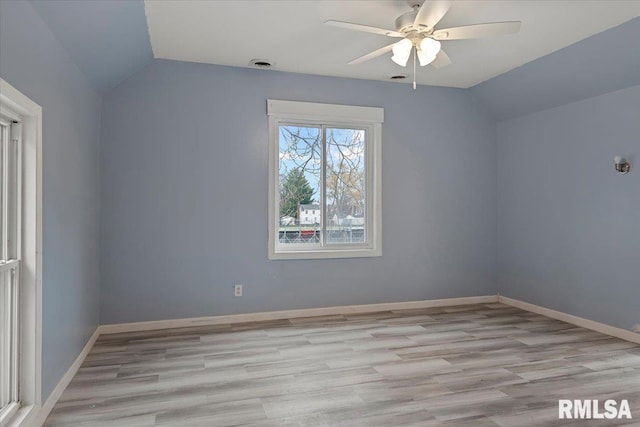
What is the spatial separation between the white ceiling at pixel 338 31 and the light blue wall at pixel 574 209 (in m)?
0.76

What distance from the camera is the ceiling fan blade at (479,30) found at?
8.59ft

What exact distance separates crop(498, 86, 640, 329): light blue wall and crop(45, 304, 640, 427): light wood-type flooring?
42 cm

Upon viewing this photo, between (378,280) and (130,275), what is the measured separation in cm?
252

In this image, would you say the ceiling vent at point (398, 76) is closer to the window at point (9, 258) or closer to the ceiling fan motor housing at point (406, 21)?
the ceiling fan motor housing at point (406, 21)

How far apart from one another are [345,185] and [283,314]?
5.04 feet

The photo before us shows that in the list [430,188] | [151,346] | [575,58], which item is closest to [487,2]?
[575,58]

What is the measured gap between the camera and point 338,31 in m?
3.41

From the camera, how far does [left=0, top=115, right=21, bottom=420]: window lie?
217 cm

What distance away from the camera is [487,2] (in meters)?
2.88

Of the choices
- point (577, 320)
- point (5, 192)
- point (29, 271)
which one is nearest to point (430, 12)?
point (5, 192)

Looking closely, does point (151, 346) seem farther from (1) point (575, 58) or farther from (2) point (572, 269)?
(1) point (575, 58)

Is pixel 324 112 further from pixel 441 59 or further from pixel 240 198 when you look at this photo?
pixel 441 59

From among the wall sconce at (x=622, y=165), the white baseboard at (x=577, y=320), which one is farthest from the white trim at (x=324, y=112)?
the white baseboard at (x=577, y=320)

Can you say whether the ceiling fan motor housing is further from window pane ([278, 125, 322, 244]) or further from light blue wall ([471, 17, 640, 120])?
window pane ([278, 125, 322, 244])
